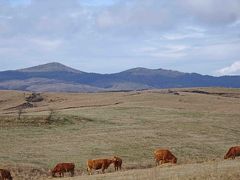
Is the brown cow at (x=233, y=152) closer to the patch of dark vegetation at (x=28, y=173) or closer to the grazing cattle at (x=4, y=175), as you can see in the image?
the patch of dark vegetation at (x=28, y=173)

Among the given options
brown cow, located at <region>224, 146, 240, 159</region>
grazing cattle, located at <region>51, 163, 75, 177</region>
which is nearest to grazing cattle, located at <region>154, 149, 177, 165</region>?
brown cow, located at <region>224, 146, 240, 159</region>

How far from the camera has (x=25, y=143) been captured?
1823 inches

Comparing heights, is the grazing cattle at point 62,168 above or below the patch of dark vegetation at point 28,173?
above

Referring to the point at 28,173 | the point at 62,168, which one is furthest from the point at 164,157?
the point at 28,173

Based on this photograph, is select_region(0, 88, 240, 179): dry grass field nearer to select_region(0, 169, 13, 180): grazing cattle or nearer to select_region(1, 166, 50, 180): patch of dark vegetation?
select_region(1, 166, 50, 180): patch of dark vegetation

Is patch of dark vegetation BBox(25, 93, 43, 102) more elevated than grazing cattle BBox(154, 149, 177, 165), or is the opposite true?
patch of dark vegetation BBox(25, 93, 43, 102)

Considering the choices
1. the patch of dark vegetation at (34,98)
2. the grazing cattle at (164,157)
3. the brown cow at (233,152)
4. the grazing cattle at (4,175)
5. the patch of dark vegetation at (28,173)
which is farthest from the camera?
the patch of dark vegetation at (34,98)

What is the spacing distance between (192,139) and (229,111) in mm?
32478

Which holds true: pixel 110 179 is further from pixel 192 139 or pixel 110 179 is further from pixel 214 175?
pixel 192 139

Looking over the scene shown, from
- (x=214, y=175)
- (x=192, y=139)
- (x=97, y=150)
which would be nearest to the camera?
(x=214, y=175)

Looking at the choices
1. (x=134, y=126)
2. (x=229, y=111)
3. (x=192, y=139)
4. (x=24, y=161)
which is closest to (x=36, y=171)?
(x=24, y=161)

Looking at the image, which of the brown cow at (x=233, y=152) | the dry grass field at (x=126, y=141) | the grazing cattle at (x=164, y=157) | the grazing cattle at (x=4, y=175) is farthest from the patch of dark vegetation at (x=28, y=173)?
the brown cow at (x=233, y=152)

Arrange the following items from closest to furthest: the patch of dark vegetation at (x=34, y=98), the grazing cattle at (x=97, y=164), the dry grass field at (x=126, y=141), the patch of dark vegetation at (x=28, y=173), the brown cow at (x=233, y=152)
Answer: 1. the dry grass field at (x=126, y=141)
2. the grazing cattle at (x=97, y=164)
3. the patch of dark vegetation at (x=28, y=173)
4. the brown cow at (x=233, y=152)
5. the patch of dark vegetation at (x=34, y=98)

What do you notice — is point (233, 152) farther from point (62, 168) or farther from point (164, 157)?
point (62, 168)
